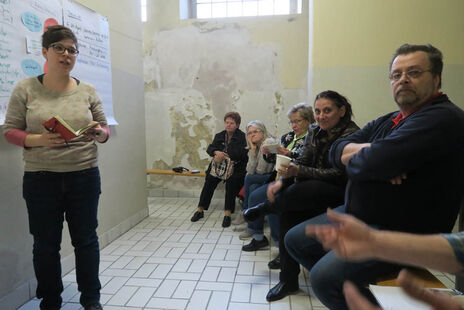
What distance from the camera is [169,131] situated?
187 inches

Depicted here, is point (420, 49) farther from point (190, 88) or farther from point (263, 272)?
point (190, 88)

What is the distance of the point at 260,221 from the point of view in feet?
9.42

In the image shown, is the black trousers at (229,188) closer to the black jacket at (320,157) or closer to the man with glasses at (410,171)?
the black jacket at (320,157)

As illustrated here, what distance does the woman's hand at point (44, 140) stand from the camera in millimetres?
1488

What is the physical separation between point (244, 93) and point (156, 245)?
2601 mm

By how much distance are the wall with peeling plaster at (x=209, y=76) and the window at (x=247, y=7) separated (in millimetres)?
272

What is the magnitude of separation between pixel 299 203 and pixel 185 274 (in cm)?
112

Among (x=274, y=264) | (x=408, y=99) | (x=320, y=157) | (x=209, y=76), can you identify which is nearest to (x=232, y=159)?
(x=209, y=76)

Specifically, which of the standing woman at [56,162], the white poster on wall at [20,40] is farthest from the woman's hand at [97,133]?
the white poster on wall at [20,40]

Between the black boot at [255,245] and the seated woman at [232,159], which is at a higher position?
the seated woman at [232,159]

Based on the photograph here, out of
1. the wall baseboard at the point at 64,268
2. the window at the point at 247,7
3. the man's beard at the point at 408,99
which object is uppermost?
the window at the point at 247,7

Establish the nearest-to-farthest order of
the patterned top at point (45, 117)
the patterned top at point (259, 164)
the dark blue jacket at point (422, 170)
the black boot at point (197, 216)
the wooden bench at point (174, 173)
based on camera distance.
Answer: the dark blue jacket at point (422, 170), the patterned top at point (45, 117), the patterned top at point (259, 164), the black boot at point (197, 216), the wooden bench at point (174, 173)

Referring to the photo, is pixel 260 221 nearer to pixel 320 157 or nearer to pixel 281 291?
pixel 281 291

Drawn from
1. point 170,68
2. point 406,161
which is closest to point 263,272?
point 406,161
